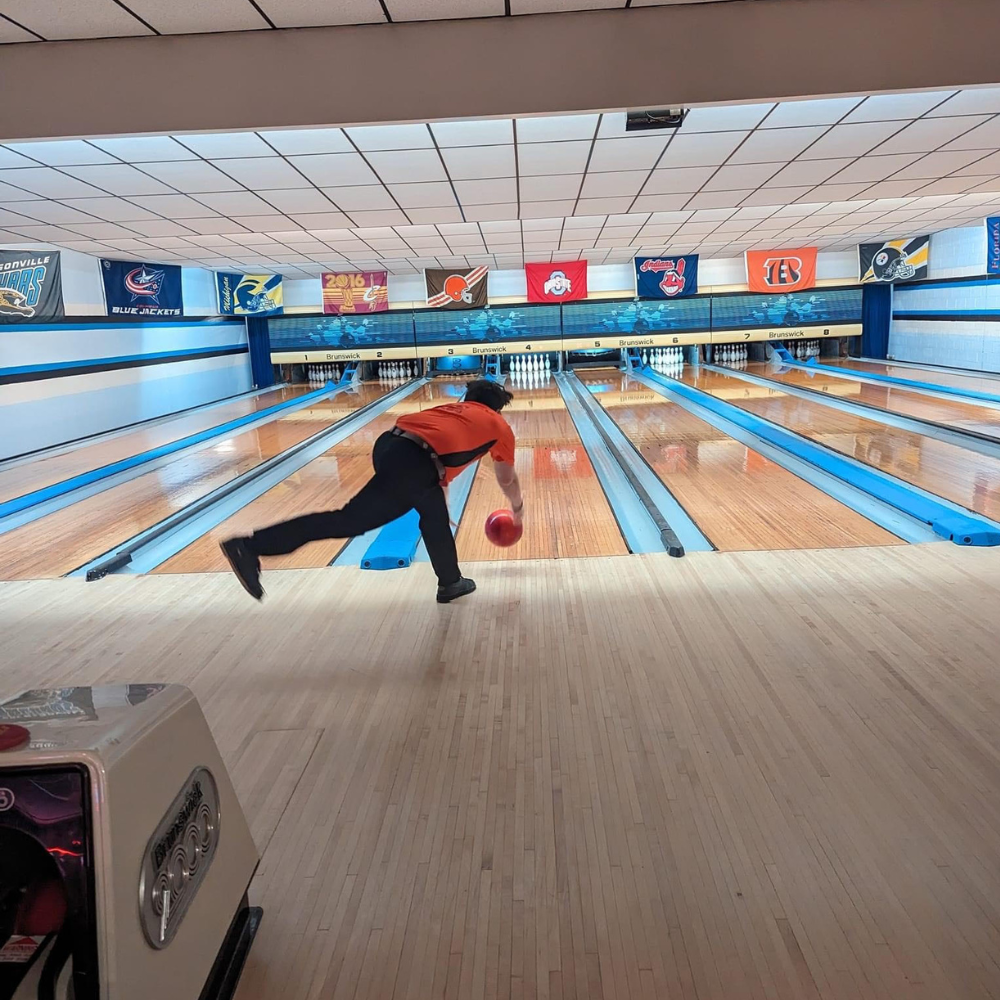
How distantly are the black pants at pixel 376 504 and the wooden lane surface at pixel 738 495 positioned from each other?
163cm

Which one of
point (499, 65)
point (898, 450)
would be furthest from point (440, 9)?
point (898, 450)

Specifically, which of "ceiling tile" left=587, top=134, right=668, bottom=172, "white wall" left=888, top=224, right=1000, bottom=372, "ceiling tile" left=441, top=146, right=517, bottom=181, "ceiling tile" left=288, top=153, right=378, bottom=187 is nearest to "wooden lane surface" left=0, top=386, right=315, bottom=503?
"ceiling tile" left=288, top=153, right=378, bottom=187

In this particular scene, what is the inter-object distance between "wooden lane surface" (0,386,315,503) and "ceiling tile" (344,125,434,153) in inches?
136

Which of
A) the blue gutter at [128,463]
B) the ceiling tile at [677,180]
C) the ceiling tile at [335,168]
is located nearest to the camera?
the ceiling tile at [335,168]

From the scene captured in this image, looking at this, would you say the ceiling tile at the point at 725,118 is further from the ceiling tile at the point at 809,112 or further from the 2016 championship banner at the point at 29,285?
the 2016 championship banner at the point at 29,285

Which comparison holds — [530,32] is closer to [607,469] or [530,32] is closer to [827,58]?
[827,58]

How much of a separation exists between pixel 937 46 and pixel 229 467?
523cm

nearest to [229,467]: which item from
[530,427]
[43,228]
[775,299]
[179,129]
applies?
[43,228]

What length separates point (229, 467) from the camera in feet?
20.1

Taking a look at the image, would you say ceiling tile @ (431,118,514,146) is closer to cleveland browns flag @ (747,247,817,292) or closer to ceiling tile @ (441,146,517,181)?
ceiling tile @ (441,146,517,181)

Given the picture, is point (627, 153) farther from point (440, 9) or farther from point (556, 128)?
point (440, 9)

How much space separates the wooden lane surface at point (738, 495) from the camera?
368 centimetres

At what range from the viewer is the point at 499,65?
8.64 ft

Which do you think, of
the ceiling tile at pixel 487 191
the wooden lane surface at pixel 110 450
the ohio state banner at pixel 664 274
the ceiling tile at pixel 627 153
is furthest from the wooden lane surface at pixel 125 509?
the ohio state banner at pixel 664 274
